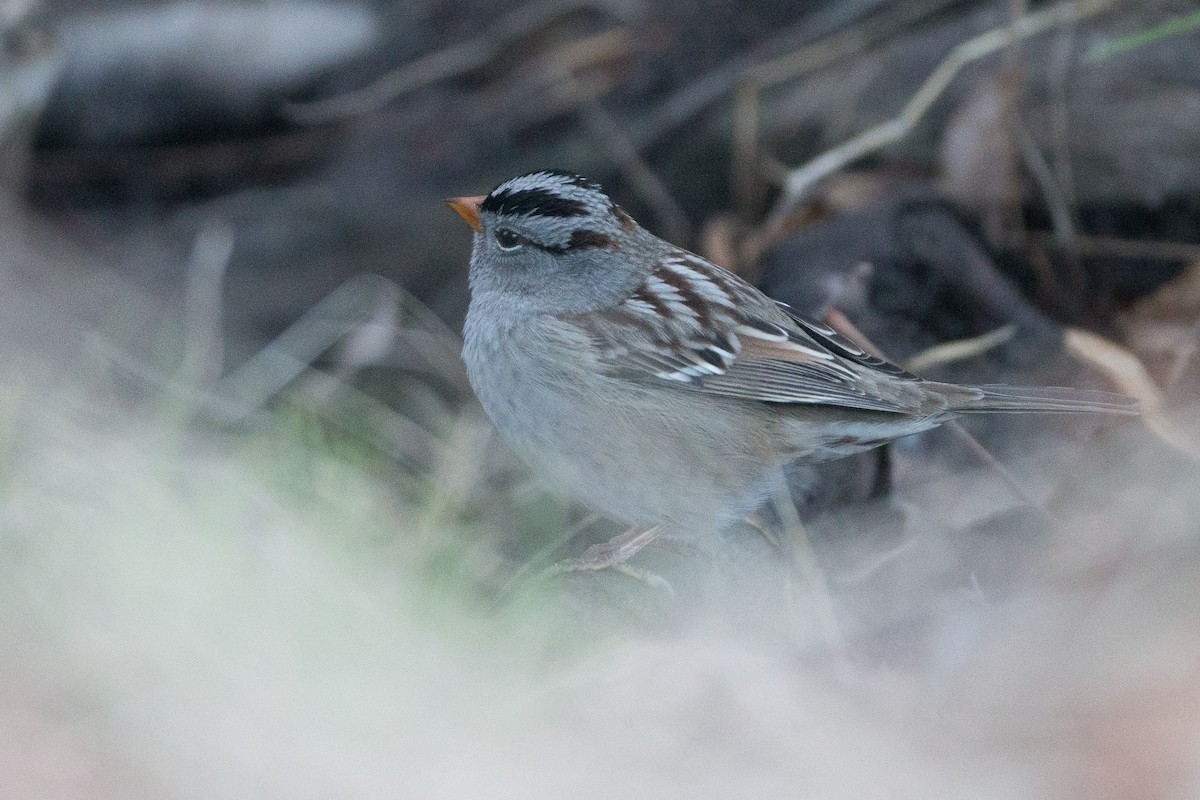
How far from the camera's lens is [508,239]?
135 inches

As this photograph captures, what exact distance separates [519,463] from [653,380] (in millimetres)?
1436

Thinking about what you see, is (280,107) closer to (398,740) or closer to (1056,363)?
(1056,363)

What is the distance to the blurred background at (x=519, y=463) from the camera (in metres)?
1.75

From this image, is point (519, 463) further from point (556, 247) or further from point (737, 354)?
point (737, 354)

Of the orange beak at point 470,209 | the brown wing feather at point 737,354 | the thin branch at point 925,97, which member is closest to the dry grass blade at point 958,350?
the brown wing feather at point 737,354

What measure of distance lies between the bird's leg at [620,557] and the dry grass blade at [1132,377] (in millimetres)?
Answer: 1312

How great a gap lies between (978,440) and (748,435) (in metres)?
0.83

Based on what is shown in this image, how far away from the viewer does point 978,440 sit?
362 centimetres

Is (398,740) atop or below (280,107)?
below

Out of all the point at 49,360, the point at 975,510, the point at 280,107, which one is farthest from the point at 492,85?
the point at 975,510

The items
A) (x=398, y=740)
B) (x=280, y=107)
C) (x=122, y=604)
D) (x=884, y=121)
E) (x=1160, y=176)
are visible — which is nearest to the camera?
(x=398, y=740)

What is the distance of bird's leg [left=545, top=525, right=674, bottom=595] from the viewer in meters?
3.17

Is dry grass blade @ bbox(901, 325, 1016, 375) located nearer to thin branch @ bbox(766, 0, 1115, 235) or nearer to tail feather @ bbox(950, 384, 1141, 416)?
tail feather @ bbox(950, 384, 1141, 416)

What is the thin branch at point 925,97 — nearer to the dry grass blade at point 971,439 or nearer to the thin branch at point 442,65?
the dry grass blade at point 971,439
